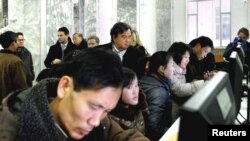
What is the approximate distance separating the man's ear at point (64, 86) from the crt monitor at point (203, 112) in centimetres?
76

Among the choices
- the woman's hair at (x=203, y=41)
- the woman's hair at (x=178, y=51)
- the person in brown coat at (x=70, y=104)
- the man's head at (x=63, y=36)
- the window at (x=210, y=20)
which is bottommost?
the person in brown coat at (x=70, y=104)

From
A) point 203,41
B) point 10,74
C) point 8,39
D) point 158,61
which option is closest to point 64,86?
point 158,61

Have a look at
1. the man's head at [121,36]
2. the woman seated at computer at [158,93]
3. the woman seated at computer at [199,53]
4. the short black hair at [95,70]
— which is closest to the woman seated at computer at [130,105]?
the woman seated at computer at [158,93]

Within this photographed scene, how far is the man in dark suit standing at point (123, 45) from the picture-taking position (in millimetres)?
4320

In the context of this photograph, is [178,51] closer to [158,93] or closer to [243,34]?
[158,93]

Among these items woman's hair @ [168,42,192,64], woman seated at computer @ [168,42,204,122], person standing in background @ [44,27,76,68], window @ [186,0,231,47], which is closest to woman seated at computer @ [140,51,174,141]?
woman seated at computer @ [168,42,204,122]

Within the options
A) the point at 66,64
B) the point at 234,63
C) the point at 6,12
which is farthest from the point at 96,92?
the point at 6,12

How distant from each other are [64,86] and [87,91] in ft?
0.40

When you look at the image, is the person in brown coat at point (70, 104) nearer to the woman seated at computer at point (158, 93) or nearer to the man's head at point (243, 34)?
the woman seated at computer at point (158, 93)

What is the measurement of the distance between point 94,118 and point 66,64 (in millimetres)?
264

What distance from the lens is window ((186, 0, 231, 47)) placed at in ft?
46.6

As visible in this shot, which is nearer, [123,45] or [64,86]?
[64,86]

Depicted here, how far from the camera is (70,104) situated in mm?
1420

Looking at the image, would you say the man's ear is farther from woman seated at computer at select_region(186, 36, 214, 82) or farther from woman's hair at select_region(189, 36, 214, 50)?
woman's hair at select_region(189, 36, 214, 50)
